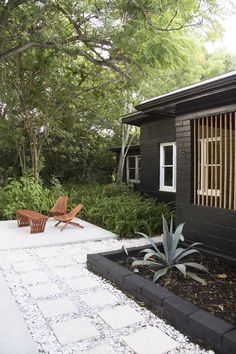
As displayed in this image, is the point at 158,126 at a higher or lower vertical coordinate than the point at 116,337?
higher

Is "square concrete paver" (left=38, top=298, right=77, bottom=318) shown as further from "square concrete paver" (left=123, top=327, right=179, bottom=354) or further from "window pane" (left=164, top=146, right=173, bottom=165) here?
"window pane" (left=164, top=146, right=173, bottom=165)

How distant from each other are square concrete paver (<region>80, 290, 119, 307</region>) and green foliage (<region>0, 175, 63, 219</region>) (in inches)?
219

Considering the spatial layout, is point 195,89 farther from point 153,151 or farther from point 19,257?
point 153,151

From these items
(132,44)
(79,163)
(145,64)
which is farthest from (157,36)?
(79,163)

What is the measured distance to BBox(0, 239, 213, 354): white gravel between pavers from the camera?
2.40 meters

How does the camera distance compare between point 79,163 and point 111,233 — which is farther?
point 79,163

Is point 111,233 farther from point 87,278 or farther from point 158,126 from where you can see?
point 158,126

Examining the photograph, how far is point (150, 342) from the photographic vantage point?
247 cm

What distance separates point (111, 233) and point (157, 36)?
407 centimetres

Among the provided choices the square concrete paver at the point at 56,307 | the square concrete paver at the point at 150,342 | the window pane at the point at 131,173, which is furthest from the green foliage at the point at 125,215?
the window pane at the point at 131,173

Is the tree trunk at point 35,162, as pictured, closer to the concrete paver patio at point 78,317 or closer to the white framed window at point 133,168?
the white framed window at point 133,168

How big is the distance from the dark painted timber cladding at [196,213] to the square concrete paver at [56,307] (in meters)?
2.52

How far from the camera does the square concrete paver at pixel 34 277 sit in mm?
3766

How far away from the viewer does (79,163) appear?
15.6 metres
